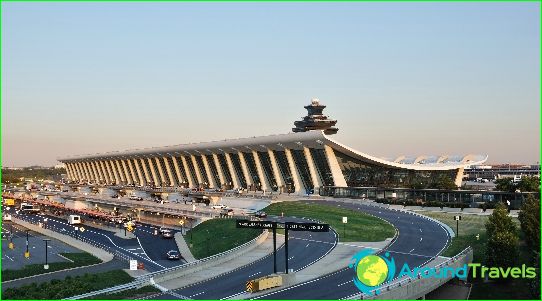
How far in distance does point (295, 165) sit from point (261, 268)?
65.3 metres

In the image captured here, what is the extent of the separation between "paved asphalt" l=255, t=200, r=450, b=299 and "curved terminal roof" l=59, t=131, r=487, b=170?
25.2 m

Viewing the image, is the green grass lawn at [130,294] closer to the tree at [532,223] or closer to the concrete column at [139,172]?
the tree at [532,223]

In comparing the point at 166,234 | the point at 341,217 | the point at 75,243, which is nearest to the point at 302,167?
the point at 341,217

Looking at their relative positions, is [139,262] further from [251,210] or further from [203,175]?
[203,175]

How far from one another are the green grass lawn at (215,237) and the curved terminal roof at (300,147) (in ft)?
101

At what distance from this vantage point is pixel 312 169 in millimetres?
104438

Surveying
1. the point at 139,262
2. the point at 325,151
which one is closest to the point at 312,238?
the point at 139,262

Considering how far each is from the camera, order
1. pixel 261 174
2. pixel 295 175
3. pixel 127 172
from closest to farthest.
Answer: pixel 295 175
pixel 261 174
pixel 127 172

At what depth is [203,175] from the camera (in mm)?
141125

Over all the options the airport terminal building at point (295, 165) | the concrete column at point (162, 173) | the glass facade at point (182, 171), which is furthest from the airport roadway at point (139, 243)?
the concrete column at point (162, 173)

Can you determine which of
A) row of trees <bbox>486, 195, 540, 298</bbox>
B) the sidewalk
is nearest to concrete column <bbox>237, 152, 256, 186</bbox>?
the sidewalk

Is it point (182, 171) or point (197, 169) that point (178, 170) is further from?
point (197, 169)

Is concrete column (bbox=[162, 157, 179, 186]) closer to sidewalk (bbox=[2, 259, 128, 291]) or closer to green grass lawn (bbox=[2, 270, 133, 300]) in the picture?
sidewalk (bbox=[2, 259, 128, 291])

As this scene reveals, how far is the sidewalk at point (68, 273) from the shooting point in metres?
45.8
